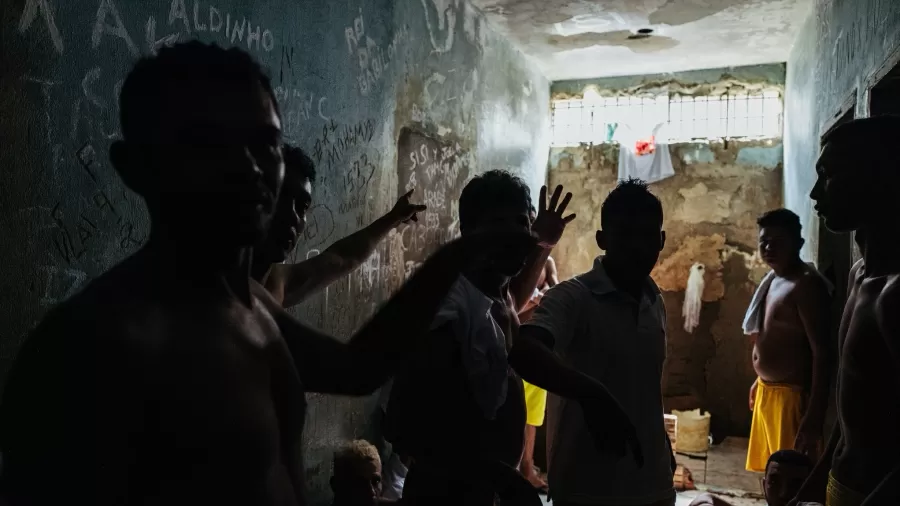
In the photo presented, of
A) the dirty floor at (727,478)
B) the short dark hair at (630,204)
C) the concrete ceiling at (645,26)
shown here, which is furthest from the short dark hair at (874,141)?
the concrete ceiling at (645,26)

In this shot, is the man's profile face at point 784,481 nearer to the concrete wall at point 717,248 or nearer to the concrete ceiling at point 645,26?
the concrete ceiling at point 645,26

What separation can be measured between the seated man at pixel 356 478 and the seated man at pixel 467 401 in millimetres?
874

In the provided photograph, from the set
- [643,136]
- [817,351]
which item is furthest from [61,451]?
[643,136]

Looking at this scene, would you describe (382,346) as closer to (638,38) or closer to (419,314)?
(419,314)

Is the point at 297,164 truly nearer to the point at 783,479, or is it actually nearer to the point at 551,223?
the point at 551,223

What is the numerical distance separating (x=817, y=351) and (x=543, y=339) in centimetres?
272

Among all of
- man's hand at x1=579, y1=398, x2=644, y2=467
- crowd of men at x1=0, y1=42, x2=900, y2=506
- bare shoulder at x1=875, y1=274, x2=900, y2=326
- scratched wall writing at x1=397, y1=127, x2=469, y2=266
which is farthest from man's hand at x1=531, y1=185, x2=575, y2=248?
scratched wall writing at x1=397, y1=127, x2=469, y2=266

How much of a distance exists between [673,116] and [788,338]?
11.9ft

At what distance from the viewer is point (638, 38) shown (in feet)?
19.5

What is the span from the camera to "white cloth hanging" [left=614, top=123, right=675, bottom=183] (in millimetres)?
6836

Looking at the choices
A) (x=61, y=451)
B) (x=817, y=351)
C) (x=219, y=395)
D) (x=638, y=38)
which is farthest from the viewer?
(x=638, y=38)

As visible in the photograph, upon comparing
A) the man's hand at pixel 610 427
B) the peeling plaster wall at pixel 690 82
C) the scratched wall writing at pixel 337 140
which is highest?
the peeling plaster wall at pixel 690 82

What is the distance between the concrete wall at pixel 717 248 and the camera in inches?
259

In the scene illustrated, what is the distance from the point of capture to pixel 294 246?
7.73 ft
